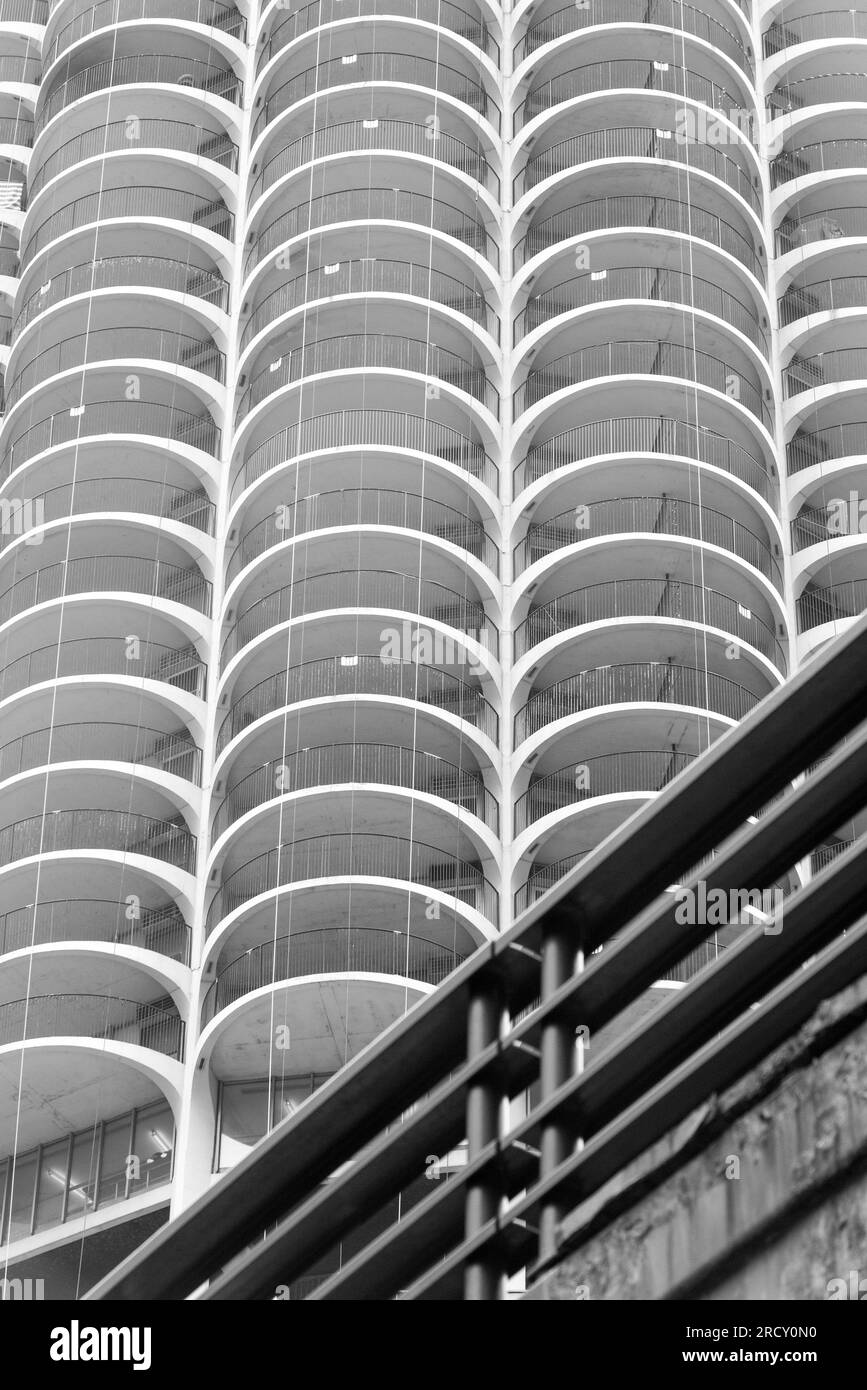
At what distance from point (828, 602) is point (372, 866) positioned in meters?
13.8

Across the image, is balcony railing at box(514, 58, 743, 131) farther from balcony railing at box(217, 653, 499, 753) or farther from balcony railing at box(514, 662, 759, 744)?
balcony railing at box(217, 653, 499, 753)

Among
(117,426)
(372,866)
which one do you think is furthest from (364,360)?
(372,866)

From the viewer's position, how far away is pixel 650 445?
2067 inches

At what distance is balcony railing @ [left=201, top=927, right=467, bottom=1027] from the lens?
45.3 meters

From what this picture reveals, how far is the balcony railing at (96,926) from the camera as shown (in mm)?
47688

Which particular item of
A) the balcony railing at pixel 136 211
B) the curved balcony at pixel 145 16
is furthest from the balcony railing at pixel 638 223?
the curved balcony at pixel 145 16

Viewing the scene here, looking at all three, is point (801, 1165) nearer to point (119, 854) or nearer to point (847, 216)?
point (119, 854)

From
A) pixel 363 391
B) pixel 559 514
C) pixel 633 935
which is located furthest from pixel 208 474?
pixel 633 935

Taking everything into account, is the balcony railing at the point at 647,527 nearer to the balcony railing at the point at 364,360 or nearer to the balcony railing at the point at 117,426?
the balcony railing at the point at 364,360

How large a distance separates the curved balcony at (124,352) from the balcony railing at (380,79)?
6799mm

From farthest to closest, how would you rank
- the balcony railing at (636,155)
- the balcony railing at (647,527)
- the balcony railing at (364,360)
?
the balcony railing at (636,155) → the balcony railing at (364,360) → the balcony railing at (647,527)

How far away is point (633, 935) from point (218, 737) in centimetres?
4537

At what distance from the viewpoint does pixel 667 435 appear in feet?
172

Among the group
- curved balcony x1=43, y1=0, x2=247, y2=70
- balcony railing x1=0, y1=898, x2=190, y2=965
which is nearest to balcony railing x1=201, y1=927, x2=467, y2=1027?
balcony railing x1=0, y1=898, x2=190, y2=965
